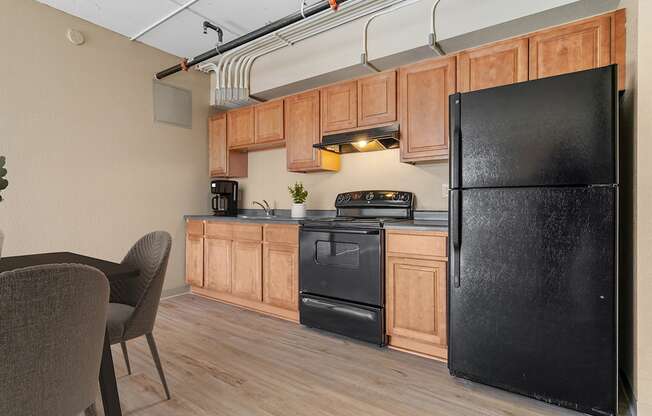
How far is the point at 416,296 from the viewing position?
7.93 ft

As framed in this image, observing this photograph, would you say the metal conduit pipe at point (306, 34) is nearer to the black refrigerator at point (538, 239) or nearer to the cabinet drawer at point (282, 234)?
the black refrigerator at point (538, 239)

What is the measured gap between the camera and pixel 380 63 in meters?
2.98

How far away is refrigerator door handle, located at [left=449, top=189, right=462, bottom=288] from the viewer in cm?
200

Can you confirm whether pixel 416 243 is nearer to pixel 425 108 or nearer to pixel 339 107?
pixel 425 108

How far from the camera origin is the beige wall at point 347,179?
3018mm

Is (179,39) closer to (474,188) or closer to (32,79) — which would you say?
(32,79)

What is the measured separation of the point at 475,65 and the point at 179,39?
2850mm

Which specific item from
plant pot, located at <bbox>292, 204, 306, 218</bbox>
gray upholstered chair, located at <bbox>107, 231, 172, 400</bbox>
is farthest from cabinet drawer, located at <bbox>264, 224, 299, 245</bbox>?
gray upholstered chair, located at <bbox>107, 231, 172, 400</bbox>

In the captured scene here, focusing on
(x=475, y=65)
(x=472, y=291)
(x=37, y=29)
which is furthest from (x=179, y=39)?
(x=472, y=291)

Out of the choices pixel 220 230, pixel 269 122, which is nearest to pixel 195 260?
pixel 220 230

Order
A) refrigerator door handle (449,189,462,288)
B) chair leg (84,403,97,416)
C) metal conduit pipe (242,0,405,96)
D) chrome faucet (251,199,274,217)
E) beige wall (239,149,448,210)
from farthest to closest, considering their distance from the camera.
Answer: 1. chrome faucet (251,199,274,217)
2. beige wall (239,149,448,210)
3. metal conduit pipe (242,0,405,96)
4. refrigerator door handle (449,189,462,288)
5. chair leg (84,403,97,416)

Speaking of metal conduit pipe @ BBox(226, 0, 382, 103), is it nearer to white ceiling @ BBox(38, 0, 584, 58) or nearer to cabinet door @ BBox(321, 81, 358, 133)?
white ceiling @ BBox(38, 0, 584, 58)

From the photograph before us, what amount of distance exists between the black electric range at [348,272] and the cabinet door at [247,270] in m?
0.57

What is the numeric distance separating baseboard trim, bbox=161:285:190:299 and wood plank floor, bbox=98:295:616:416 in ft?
3.53
